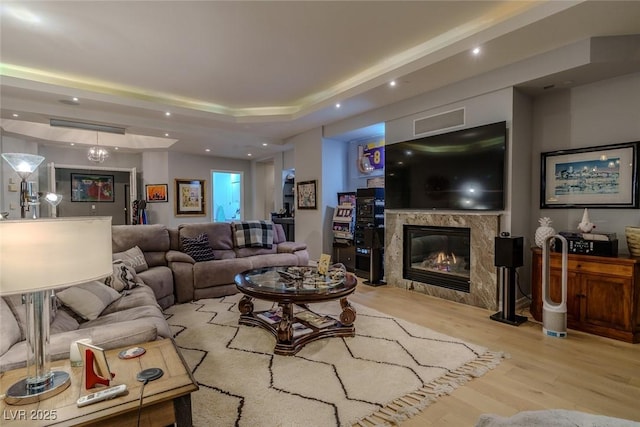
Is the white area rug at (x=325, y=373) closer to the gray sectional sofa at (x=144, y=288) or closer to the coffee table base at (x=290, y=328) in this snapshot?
the coffee table base at (x=290, y=328)

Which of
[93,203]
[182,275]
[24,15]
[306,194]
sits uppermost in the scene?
[24,15]

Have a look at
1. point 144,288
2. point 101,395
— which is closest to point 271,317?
point 144,288

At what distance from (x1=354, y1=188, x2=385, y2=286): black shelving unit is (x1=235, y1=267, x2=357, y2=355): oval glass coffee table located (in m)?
1.64

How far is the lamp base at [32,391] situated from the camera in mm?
1022

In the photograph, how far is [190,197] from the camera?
27.9 ft

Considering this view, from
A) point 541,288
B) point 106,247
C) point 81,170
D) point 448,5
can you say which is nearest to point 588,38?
point 448,5

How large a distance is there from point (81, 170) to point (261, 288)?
8.43 metres

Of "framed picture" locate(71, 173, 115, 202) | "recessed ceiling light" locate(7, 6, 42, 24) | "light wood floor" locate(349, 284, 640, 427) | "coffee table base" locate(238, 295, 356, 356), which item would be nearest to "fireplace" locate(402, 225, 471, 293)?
"light wood floor" locate(349, 284, 640, 427)

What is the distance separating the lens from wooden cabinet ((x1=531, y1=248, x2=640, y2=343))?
2674 millimetres

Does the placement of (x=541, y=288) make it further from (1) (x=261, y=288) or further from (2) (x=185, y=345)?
(2) (x=185, y=345)

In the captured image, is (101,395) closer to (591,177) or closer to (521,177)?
(521,177)

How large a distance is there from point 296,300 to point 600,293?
275 centimetres

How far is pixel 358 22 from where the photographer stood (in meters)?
2.94

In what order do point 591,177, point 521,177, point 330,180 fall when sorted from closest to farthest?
point 591,177
point 521,177
point 330,180
